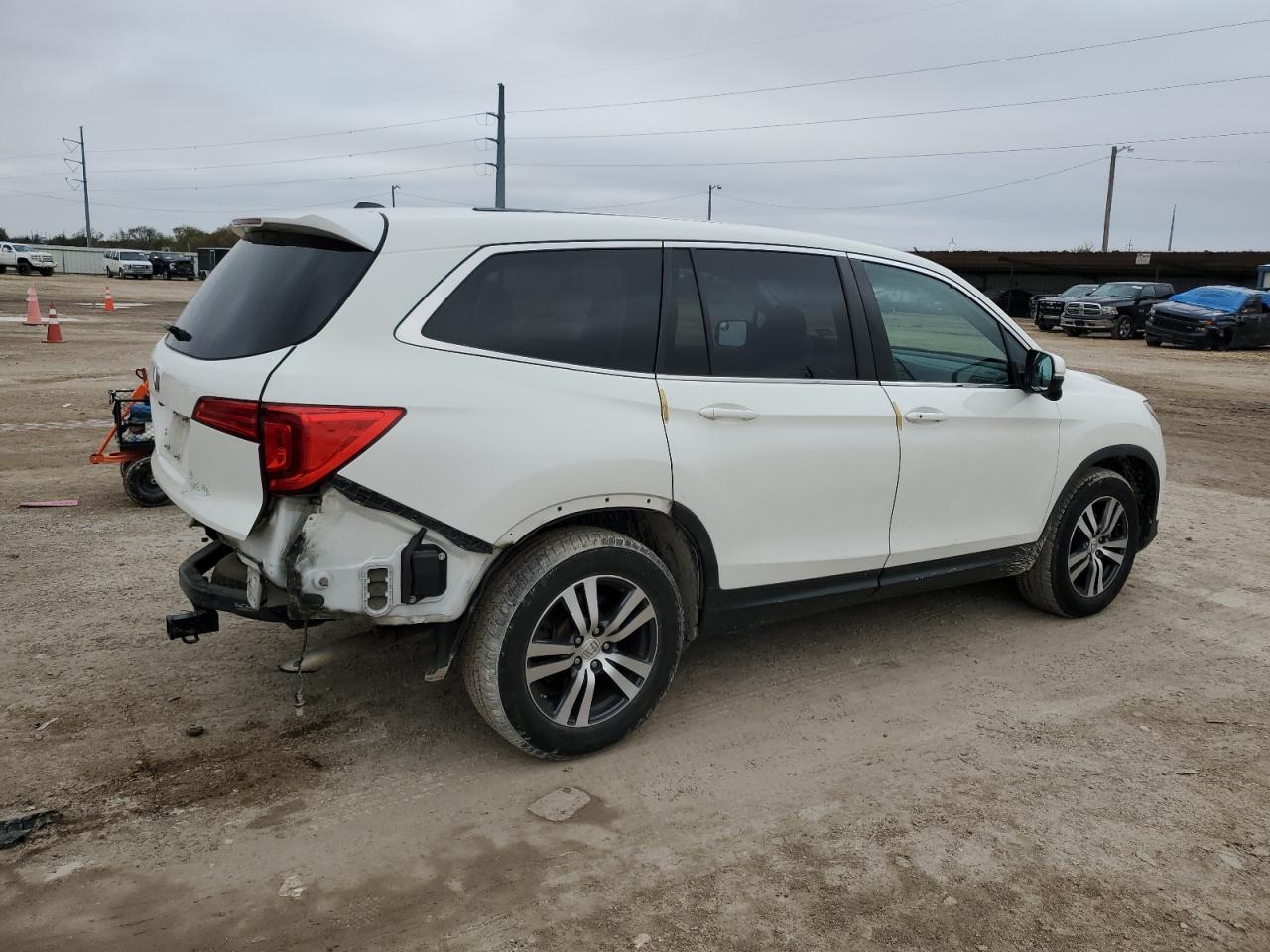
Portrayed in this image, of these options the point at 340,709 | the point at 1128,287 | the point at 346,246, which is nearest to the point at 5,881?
the point at 340,709

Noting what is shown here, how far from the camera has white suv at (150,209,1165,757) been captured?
3.07 meters

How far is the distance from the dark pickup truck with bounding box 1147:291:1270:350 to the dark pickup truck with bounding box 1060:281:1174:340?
305 cm

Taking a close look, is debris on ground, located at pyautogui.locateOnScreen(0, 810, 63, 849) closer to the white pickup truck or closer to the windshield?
the windshield

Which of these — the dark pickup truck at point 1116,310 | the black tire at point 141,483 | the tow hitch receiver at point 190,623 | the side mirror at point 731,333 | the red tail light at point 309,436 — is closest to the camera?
the red tail light at point 309,436

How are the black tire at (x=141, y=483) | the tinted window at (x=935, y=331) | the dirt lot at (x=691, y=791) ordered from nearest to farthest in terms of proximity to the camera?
the dirt lot at (x=691, y=791), the tinted window at (x=935, y=331), the black tire at (x=141, y=483)

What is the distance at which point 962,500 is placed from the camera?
4.47 metres

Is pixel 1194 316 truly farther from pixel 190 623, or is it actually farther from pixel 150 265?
pixel 150 265

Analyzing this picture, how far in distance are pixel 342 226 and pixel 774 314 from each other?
1687mm

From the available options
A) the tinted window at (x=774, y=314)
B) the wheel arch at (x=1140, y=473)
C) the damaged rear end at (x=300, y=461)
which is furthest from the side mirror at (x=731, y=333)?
the wheel arch at (x=1140, y=473)

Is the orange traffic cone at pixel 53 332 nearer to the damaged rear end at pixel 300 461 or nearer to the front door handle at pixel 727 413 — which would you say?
the damaged rear end at pixel 300 461

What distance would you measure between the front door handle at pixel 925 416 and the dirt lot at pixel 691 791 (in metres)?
1.16

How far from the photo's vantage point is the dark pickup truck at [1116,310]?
29.8 metres

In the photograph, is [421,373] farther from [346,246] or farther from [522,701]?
[522,701]

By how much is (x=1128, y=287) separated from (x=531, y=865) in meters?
32.6
